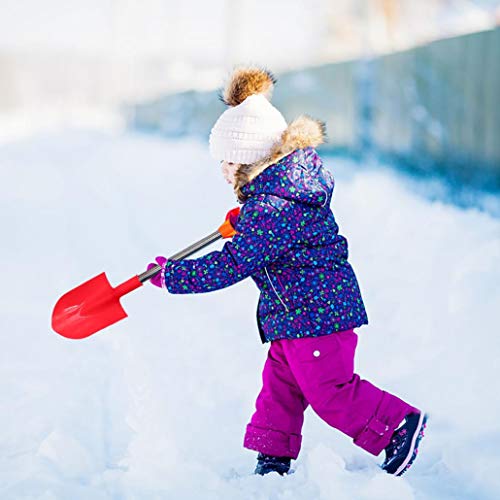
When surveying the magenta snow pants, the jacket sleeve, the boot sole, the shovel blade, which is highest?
the jacket sleeve

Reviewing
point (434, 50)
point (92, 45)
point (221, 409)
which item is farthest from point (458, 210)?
point (92, 45)

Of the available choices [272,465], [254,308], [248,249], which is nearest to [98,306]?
[248,249]

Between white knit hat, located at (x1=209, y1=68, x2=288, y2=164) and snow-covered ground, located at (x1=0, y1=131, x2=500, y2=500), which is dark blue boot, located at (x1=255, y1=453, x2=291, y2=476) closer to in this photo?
snow-covered ground, located at (x1=0, y1=131, x2=500, y2=500)

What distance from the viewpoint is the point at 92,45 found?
101 ft

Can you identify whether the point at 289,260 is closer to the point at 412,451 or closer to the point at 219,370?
the point at 412,451

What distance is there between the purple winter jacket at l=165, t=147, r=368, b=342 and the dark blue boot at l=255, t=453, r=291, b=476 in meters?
0.34

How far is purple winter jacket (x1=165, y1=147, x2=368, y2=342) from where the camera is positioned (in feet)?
7.07

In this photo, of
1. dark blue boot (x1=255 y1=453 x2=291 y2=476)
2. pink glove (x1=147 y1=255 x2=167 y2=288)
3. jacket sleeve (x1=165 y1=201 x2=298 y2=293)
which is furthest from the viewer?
dark blue boot (x1=255 y1=453 x2=291 y2=476)

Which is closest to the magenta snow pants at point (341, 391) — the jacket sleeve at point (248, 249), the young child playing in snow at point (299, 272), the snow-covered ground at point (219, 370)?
the young child playing in snow at point (299, 272)

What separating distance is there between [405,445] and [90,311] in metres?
0.94

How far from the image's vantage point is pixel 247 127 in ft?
7.54

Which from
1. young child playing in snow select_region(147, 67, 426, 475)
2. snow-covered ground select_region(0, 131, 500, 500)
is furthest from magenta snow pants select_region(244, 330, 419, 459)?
snow-covered ground select_region(0, 131, 500, 500)

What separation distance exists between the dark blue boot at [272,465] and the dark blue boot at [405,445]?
0.92ft

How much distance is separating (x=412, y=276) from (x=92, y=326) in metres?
2.12
